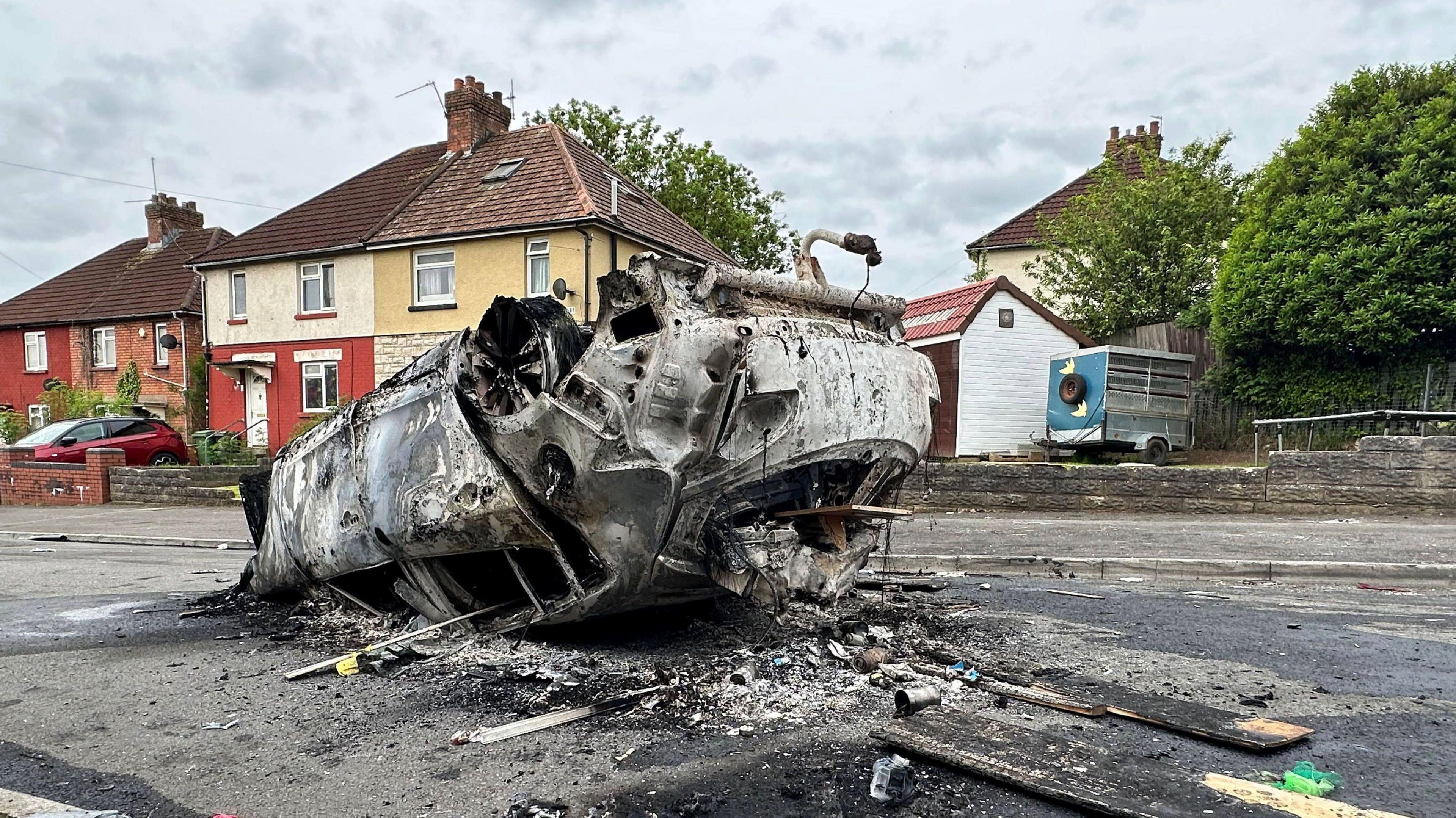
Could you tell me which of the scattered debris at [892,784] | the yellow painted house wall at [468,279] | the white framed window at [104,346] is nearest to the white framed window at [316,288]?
the yellow painted house wall at [468,279]

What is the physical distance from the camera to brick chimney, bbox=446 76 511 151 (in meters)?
21.3

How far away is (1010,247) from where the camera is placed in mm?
27203

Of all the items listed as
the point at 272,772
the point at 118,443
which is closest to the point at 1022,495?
the point at 272,772

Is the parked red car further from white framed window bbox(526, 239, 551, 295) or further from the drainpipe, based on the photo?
the drainpipe

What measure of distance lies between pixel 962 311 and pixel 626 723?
13129mm

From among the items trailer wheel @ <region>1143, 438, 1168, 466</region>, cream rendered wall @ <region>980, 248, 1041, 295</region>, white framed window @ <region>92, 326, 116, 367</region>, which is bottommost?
trailer wheel @ <region>1143, 438, 1168, 466</region>

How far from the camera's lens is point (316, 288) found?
20672 millimetres

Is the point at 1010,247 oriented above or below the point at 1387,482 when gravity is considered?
above

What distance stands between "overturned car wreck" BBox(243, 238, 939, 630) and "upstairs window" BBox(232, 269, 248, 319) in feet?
64.6

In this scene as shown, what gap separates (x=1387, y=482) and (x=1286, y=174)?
6.38 m

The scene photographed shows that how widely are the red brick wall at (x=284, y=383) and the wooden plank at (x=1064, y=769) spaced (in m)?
18.1

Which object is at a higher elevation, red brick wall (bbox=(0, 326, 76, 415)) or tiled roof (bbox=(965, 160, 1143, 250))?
tiled roof (bbox=(965, 160, 1143, 250))

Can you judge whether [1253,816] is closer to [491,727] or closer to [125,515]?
[491,727]

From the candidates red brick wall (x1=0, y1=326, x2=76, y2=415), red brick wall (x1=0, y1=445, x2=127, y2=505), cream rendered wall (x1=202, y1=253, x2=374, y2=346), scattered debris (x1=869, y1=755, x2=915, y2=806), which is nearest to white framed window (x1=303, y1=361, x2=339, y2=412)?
cream rendered wall (x1=202, y1=253, x2=374, y2=346)
